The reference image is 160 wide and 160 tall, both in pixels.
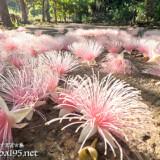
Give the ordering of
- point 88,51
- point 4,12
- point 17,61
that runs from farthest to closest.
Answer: point 4,12 → point 88,51 → point 17,61

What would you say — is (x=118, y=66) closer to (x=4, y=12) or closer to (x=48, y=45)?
(x=48, y=45)

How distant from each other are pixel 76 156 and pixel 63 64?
0.73m

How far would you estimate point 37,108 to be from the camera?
93cm

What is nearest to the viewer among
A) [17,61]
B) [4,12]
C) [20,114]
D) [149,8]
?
[20,114]

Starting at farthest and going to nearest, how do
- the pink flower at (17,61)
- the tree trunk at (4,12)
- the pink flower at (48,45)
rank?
the tree trunk at (4,12) → the pink flower at (48,45) → the pink flower at (17,61)

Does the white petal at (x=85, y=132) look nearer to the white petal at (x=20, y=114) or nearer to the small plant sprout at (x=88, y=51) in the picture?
the white petal at (x=20, y=114)

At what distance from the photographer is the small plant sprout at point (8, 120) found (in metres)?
0.68

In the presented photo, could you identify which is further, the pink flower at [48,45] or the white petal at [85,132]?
the pink flower at [48,45]

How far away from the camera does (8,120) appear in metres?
0.72

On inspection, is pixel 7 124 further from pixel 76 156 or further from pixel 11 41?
pixel 11 41

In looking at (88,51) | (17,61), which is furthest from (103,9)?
(17,61)

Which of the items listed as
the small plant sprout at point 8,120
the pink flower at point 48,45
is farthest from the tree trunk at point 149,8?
the small plant sprout at point 8,120

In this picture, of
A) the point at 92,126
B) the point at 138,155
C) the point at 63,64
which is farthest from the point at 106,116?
the point at 63,64

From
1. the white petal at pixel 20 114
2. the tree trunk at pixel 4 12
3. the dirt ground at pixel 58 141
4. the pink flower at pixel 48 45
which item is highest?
the tree trunk at pixel 4 12
